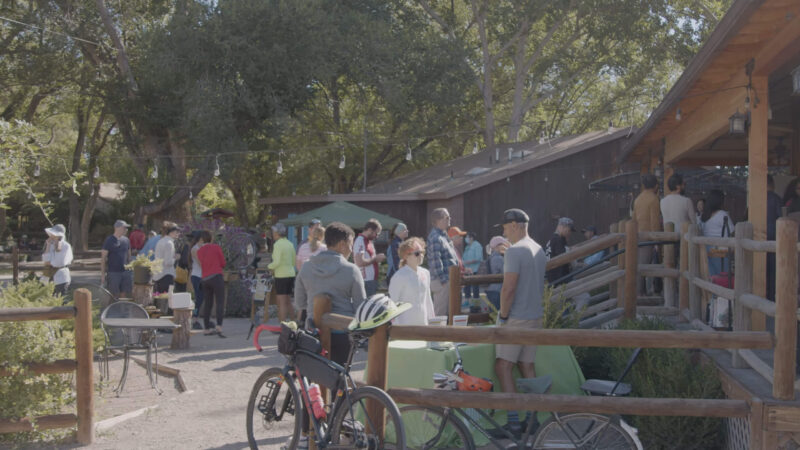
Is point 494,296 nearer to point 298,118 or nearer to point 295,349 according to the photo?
point 295,349

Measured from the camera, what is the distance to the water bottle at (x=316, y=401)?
5.10m

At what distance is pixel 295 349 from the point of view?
5.18 meters

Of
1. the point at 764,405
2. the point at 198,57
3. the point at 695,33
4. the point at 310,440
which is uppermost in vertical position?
Answer: the point at 695,33

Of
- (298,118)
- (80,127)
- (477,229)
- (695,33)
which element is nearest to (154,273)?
(477,229)

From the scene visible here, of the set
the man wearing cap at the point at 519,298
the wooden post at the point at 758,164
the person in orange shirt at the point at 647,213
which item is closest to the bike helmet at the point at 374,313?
the man wearing cap at the point at 519,298

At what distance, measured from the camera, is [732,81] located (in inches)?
358

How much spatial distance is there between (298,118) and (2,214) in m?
18.9

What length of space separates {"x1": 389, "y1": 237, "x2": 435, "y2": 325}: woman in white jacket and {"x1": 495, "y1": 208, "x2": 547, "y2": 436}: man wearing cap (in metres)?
1.03

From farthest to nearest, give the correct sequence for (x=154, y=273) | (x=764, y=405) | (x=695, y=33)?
1. (x=695, y=33)
2. (x=154, y=273)
3. (x=764, y=405)

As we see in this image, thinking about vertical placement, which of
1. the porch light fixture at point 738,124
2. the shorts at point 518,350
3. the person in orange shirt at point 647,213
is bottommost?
the shorts at point 518,350

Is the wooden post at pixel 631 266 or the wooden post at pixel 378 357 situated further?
the wooden post at pixel 631 266

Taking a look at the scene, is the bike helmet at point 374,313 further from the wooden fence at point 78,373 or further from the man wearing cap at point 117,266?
the man wearing cap at point 117,266

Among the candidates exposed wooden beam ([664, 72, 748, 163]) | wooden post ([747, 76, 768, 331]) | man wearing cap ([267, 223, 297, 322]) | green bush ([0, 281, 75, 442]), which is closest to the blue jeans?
man wearing cap ([267, 223, 297, 322])

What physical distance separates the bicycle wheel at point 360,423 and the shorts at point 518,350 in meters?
1.64
